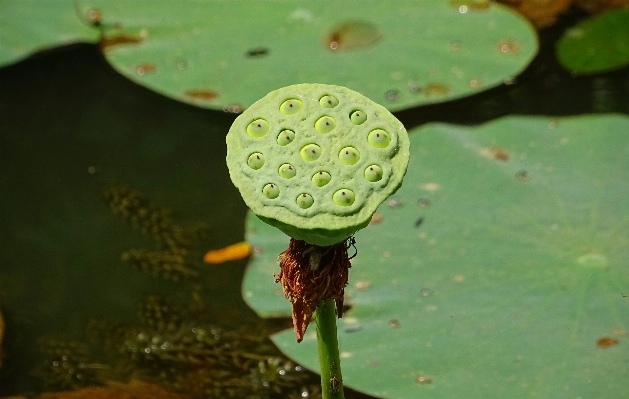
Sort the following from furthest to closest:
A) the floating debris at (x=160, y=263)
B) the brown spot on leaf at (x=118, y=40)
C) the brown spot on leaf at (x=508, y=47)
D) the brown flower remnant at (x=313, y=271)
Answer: the brown spot on leaf at (x=118, y=40), the brown spot on leaf at (x=508, y=47), the floating debris at (x=160, y=263), the brown flower remnant at (x=313, y=271)

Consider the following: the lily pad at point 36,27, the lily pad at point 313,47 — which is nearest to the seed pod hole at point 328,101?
the lily pad at point 313,47

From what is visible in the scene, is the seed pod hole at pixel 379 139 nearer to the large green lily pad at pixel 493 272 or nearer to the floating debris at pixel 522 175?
the large green lily pad at pixel 493 272

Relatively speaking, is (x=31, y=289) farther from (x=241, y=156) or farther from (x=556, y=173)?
(x=556, y=173)

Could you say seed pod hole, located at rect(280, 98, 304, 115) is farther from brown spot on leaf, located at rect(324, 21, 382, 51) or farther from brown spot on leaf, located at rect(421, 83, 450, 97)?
brown spot on leaf, located at rect(324, 21, 382, 51)

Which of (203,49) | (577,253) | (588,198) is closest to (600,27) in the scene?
(588,198)

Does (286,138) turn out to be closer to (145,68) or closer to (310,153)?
(310,153)

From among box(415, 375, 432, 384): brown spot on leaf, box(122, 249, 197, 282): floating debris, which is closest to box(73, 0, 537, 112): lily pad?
box(122, 249, 197, 282): floating debris

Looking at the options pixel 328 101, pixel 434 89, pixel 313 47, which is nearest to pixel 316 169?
pixel 328 101
